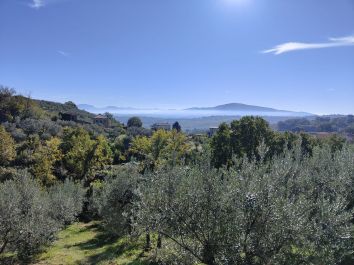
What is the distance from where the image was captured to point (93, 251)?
28.0 m

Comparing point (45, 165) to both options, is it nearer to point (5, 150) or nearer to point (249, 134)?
point (5, 150)

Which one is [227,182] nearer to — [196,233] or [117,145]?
[196,233]

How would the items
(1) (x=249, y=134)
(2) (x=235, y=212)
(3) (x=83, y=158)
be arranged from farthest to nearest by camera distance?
(3) (x=83, y=158) < (1) (x=249, y=134) < (2) (x=235, y=212)

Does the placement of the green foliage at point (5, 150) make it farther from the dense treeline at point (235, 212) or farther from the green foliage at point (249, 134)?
the dense treeline at point (235, 212)

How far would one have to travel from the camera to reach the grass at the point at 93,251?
24.5 m

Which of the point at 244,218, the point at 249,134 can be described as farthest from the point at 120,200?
the point at 249,134

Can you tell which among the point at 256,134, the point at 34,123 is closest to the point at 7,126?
the point at 34,123

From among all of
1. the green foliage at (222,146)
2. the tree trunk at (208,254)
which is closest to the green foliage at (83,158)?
the green foliage at (222,146)

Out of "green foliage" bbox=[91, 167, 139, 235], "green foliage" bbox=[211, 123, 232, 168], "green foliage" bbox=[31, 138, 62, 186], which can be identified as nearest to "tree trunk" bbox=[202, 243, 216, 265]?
"green foliage" bbox=[91, 167, 139, 235]

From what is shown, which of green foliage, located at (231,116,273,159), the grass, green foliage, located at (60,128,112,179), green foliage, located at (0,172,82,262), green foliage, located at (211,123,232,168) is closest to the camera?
green foliage, located at (0,172,82,262)

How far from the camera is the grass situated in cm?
2450

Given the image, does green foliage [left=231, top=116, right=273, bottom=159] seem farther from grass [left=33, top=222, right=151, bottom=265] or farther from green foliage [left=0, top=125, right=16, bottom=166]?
green foliage [left=0, top=125, right=16, bottom=166]

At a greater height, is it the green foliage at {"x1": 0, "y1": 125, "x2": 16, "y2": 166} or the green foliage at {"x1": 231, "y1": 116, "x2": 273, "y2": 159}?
the green foliage at {"x1": 231, "y1": 116, "x2": 273, "y2": 159}

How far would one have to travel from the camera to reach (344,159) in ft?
73.0
